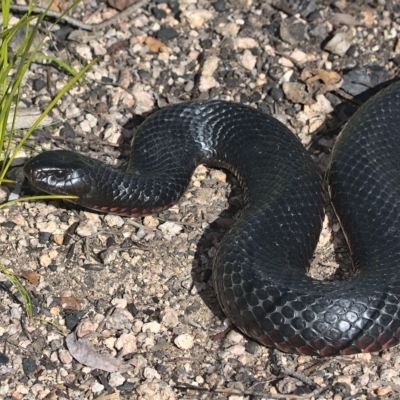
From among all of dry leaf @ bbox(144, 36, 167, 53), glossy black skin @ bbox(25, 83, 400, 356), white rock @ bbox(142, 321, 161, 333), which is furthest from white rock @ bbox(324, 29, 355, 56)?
white rock @ bbox(142, 321, 161, 333)

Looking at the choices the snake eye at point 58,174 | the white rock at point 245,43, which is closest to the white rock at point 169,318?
the snake eye at point 58,174

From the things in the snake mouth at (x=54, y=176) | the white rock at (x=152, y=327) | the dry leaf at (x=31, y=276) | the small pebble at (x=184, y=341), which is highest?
the snake mouth at (x=54, y=176)

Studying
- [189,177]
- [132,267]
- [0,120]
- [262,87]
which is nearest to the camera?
[0,120]

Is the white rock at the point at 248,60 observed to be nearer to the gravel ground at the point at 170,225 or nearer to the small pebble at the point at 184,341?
the gravel ground at the point at 170,225

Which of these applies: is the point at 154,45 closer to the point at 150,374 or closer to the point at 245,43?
the point at 245,43

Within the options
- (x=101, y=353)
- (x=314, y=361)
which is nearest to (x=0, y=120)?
(x=101, y=353)

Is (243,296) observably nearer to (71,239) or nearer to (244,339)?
(244,339)
